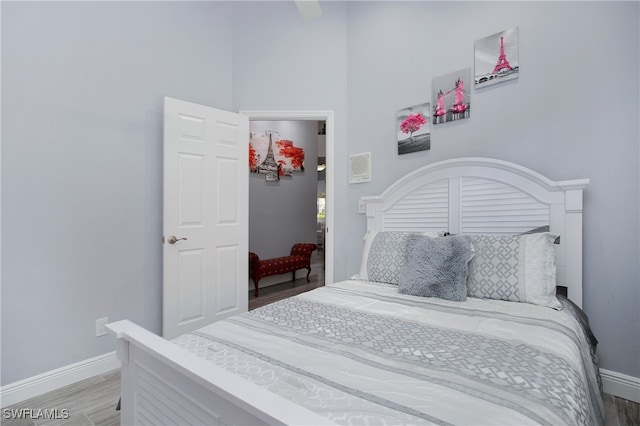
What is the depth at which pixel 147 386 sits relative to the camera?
106 cm

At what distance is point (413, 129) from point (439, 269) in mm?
1415

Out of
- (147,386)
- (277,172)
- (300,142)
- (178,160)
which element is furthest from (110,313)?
(300,142)

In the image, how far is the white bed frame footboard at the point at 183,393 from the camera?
64 centimetres

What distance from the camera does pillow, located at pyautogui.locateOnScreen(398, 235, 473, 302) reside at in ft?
5.81

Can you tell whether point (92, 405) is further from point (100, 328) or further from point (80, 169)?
point (80, 169)

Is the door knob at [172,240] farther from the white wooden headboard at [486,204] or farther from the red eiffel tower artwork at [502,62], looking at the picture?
the red eiffel tower artwork at [502,62]

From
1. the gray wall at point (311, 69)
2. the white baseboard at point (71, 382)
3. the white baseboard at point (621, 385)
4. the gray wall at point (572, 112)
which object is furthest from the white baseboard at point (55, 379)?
the white baseboard at point (621, 385)

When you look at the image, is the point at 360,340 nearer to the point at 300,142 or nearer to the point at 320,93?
the point at 320,93

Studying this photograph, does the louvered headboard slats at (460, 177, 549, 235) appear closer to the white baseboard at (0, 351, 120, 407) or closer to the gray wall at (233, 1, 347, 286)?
the gray wall at (233, 1, 347, 286)

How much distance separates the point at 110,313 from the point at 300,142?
405 cm

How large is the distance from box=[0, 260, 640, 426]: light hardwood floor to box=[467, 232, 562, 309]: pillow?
2.49 ft

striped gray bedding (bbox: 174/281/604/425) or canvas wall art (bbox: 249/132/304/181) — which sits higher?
canvas wall art (bbox: 249/132/304/181)

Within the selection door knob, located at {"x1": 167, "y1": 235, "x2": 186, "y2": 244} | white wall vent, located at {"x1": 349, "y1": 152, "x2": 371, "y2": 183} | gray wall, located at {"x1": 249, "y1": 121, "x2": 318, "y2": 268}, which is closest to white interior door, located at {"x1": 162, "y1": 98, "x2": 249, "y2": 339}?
door knob, located at {"x1": 167, "y1": 235, "x2": 186, "y2": 244}

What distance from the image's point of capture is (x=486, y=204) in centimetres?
229
